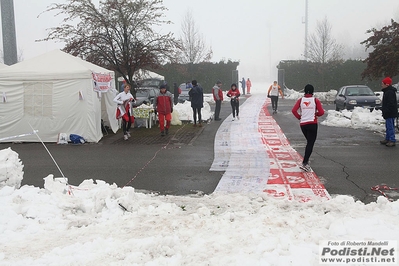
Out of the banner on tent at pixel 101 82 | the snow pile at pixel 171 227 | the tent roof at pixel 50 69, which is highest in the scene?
the tent roof at pixel 50 69

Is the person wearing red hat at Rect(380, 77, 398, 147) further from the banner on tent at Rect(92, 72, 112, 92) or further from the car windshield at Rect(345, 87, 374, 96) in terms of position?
the car windshield at Rect(345, 87, 374, 96)

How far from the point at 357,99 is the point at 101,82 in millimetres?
13619

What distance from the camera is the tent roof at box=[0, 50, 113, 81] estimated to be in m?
13.9

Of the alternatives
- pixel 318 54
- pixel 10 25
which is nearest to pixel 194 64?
pixel 318 54

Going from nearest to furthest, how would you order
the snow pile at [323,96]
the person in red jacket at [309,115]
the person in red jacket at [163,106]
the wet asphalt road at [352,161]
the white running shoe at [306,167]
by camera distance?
the wet asphalt road at [352,161] < the white running shoe at [306,167] < the person in red jacket at [309,115] < the person in red jacket at [163,106] < the snow pile at [323,96]

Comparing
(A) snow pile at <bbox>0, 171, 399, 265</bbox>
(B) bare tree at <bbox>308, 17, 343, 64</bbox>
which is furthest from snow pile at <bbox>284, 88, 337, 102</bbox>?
(A) snow pile at <bbox>0, 171, 399, 265</bbox>

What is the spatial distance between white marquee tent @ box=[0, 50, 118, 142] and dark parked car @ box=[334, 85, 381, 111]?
1357 cm

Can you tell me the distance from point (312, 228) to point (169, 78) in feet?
135

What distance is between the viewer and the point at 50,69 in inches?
560

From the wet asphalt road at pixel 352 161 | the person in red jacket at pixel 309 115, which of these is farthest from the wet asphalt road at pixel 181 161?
the person in red jacket at pixel 309 115

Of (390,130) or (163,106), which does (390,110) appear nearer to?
(390,130)

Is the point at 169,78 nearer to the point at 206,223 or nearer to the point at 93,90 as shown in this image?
the point at 93,90

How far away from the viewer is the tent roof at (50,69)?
13.9 metres

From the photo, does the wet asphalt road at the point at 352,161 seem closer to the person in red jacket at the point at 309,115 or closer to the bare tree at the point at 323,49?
the person in red jacket at the point at 309,115
